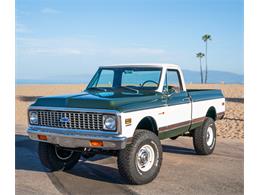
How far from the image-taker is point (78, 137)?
214 inches

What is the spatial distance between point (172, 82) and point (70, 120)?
2.40m

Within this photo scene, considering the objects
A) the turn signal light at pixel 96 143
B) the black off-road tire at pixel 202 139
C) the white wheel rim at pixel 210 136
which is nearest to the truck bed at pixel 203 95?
the black off-road tire at pixel 202 139

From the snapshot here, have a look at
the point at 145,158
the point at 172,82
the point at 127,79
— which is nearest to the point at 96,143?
the point at 145,158

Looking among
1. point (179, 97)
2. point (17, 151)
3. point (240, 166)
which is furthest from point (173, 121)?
point (17, 151)

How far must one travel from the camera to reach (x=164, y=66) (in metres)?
6.93

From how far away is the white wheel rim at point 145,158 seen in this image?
222 inches

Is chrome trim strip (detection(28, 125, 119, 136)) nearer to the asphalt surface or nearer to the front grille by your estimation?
the front grille

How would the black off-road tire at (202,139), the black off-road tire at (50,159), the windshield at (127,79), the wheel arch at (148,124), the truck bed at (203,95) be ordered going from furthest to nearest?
the black off-road tire at (202,139)
the truck bed at (203,95)
the windshield at (127,79)
the black off-road tire at (50,159)
the wheel arch at (148,124)

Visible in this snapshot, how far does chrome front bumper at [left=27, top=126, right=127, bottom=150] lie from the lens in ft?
17.0

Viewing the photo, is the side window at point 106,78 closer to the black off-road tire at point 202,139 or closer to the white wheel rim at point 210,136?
the black off-road tire at point 202,139

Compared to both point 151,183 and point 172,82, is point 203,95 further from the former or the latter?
point 151,183

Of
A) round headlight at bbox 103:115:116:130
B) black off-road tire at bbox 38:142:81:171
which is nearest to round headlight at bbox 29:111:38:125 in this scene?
black off-road tire at bbox 38:142:81:171

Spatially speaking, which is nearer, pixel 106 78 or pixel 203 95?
pixel 106 78
